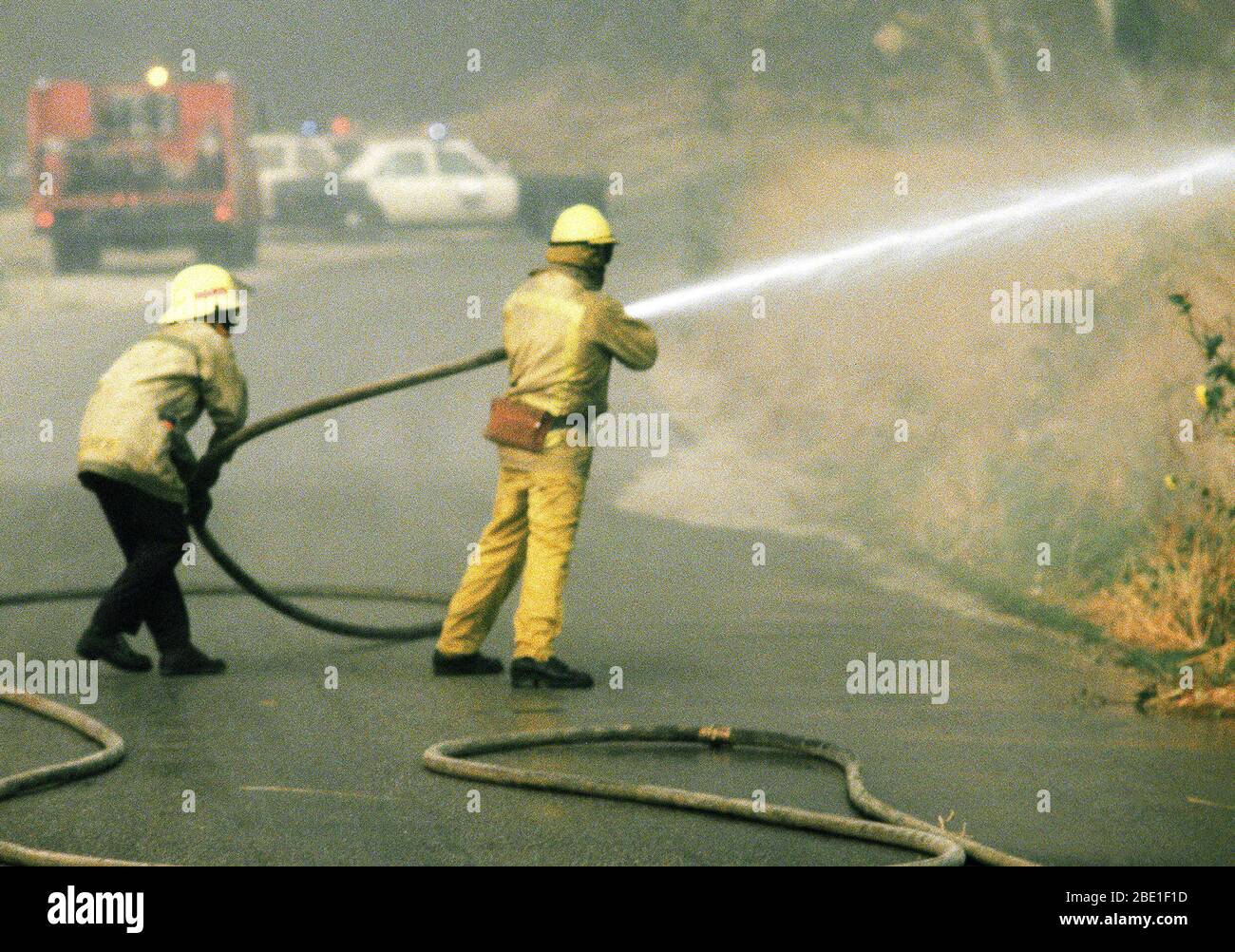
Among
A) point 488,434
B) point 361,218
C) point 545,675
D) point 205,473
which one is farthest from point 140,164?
point 545,675

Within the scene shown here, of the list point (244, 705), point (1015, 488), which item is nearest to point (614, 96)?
point (1015, 488)

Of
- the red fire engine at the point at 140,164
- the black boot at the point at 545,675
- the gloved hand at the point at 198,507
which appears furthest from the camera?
the red fire engine at the point at 140,164

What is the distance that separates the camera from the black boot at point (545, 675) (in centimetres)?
955

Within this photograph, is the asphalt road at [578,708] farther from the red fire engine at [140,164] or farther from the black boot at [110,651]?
the red fire engine at [140,164]

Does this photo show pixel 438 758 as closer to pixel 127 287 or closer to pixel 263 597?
pixel 263 597

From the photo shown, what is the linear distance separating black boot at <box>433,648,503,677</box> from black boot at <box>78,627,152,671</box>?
4.02ft

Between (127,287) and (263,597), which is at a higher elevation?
(127,287)

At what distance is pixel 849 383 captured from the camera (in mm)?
17781

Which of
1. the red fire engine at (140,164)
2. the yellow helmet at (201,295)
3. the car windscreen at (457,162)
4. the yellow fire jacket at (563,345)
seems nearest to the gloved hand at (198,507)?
the yellow helmet at (201,295)

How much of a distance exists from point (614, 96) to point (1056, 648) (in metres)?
50.3

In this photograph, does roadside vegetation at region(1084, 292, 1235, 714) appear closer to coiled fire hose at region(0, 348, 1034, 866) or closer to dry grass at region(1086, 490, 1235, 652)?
dry grass at region(1086, 490, 1235, 652)

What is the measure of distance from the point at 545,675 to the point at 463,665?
1.75 ft

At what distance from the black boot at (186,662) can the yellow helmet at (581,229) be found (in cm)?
230

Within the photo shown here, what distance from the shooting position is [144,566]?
9.70 m
